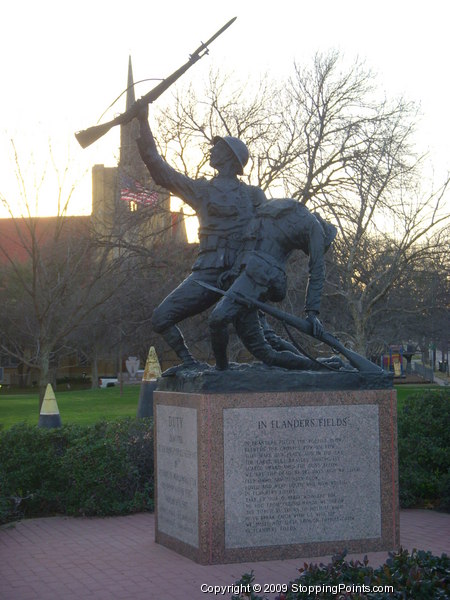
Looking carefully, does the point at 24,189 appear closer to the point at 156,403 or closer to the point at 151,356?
the point at 151,356

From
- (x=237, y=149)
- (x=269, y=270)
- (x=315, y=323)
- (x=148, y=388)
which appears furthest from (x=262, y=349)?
(x=148, y=388)

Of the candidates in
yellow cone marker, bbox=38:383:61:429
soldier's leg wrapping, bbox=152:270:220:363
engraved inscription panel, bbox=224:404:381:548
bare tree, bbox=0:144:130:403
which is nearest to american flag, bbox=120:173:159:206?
bare tree, bbox=0:144:130:403

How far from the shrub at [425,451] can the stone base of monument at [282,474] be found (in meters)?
2.85

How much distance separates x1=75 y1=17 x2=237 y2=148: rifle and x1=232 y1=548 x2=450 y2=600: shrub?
453 cm

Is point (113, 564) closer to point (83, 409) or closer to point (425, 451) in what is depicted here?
point (425, 451)

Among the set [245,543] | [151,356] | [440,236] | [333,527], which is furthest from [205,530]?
[440,236]

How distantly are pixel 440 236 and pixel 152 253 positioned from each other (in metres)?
8.62

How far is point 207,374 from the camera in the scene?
23.6 feet

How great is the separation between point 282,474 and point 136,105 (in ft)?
11.6

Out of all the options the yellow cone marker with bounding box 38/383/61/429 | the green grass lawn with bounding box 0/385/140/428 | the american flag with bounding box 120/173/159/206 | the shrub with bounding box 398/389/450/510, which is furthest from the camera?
the american flag with bounding box 120/173/159/206

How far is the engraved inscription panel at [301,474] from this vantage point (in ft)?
23.4

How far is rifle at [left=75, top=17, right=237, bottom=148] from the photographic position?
7.89 meters

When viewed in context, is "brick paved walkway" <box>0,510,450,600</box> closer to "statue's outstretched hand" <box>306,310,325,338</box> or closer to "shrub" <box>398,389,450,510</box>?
"shrub" <box>398,389,450,510</box>

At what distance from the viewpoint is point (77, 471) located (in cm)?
1000
